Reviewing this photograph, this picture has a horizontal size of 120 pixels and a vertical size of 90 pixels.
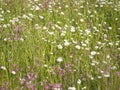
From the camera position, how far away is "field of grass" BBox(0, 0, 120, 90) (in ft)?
15.9

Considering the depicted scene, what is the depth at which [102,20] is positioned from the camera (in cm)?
760

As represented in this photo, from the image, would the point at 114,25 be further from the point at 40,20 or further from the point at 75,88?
the point at 75,88

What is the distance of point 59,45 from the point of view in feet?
19.6

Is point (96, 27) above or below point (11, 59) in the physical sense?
below

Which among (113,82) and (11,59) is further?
(11,59)

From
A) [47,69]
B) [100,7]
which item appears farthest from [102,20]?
[47,69]

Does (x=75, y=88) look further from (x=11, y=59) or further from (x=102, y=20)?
(x=102, y=20)

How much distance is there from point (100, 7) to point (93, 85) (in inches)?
154

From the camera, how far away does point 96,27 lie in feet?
24.0

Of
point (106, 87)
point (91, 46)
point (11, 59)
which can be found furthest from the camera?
point (91, 46)

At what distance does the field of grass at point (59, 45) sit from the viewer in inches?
191

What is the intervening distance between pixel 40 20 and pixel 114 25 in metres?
1.60

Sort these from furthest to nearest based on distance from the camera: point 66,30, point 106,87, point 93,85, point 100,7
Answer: point 100,7 < point 66,30 < point 93,85 < point 106,87

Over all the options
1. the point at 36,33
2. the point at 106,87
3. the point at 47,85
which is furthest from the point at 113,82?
the point at 36,33
